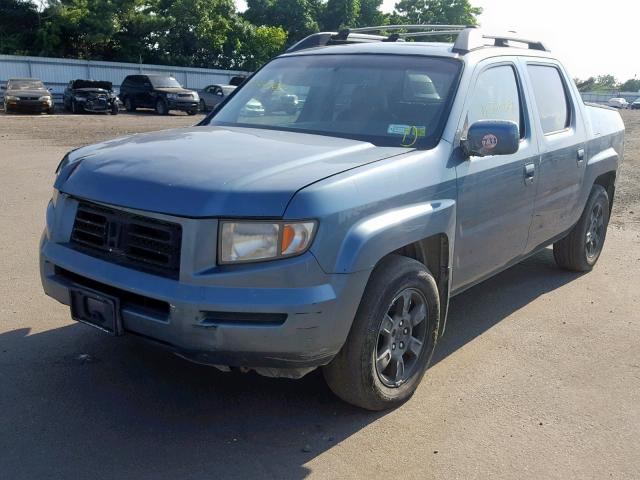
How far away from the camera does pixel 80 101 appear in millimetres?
28172

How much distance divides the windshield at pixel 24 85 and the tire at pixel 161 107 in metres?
4.80

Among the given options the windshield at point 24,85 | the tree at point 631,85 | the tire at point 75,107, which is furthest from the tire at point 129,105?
the tree at point 631,85

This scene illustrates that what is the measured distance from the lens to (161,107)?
3016 centimetres

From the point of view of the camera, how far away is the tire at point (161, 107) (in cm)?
2994

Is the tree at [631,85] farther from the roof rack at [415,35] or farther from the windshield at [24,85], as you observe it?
the roof rack at [415,35]

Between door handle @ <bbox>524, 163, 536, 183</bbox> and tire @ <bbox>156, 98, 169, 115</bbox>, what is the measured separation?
88.3 feet

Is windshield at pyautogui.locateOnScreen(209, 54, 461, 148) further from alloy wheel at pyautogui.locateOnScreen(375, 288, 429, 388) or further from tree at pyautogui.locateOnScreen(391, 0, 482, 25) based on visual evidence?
tree at pyautogui.locateOnScreen(391, 0, 482, 25)

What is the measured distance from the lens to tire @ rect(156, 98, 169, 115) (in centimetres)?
2994

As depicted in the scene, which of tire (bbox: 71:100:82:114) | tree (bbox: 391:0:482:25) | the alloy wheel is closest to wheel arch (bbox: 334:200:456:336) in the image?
the alloy wheel

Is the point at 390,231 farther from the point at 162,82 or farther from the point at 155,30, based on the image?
the point at 155,30

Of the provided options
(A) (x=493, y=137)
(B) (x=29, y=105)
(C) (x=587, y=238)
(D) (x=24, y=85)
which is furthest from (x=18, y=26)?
(A) (x=493, y=137)

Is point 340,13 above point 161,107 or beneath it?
above

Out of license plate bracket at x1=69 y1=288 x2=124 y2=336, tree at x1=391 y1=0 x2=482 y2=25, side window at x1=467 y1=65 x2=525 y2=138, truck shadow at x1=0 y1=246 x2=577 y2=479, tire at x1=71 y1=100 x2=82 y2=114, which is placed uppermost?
tree at x1=391 y1=0 x2=482 y2=25

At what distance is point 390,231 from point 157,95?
28452 millimetres
